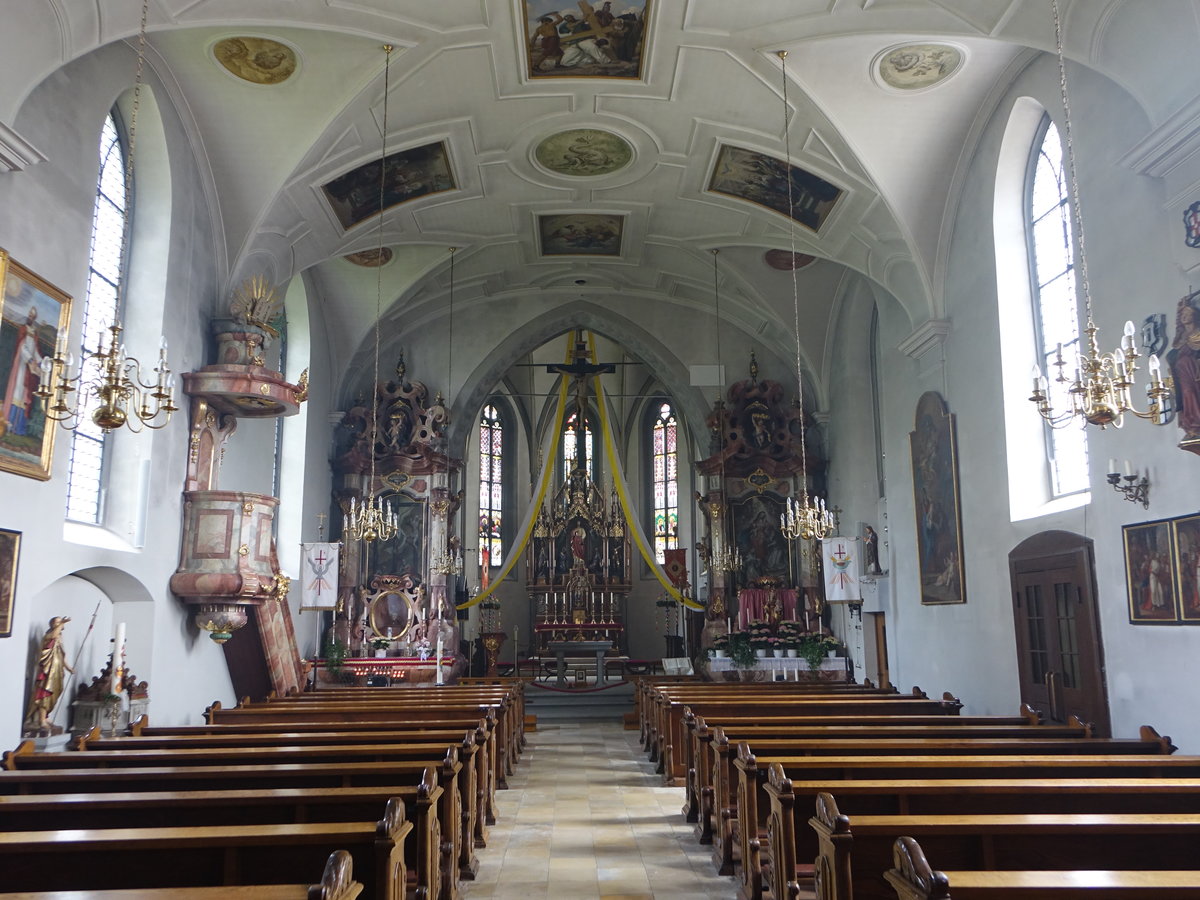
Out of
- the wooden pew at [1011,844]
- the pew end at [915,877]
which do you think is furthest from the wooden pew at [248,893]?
the wooden pew at [1011,844]

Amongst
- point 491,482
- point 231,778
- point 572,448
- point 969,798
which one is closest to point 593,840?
point 231,778

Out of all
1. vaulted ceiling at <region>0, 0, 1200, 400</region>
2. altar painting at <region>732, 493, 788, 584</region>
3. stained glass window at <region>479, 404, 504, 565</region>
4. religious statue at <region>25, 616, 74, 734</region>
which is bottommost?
religious statue at <region>25, 616, 74, 734</region>

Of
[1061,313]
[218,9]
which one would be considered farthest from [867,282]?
[218,9]

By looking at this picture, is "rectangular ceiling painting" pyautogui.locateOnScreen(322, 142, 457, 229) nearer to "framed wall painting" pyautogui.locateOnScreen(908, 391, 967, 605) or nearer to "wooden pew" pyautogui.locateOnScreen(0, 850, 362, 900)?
"framed wall painting" pyautogui.locateOnScreen(908, 391, 967, 605)

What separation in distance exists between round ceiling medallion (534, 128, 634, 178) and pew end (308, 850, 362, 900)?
39.5ft

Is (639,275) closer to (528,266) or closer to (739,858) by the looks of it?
(528,266)

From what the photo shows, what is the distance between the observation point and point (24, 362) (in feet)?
26.9

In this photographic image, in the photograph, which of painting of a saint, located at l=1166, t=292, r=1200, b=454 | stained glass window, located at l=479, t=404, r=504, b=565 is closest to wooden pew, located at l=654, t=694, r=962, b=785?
painting of a saint, located at l=1166, t=292, r=1200, b=454

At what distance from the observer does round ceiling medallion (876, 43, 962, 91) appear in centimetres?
1087

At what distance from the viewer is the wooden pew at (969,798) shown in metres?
5.01

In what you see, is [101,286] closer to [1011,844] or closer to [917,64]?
[917,64]

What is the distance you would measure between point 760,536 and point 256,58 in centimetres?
1323

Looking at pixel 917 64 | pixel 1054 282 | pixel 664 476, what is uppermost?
pixel 917 64

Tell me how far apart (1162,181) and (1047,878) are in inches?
285
